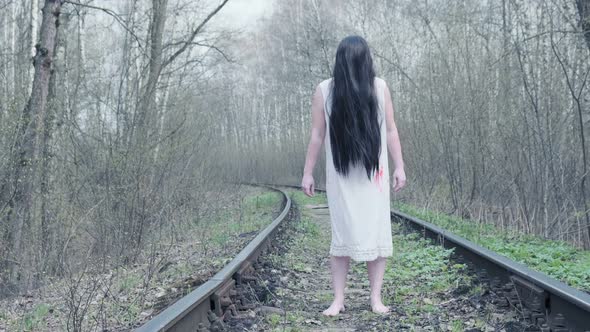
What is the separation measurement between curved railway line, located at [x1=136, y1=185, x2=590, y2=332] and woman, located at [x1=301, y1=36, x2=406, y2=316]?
31.3 inches

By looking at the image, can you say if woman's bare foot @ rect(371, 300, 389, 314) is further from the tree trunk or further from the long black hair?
the tree trunk

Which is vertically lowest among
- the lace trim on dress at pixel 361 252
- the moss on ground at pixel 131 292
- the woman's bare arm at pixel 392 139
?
the moss on ground at pixel 131 292

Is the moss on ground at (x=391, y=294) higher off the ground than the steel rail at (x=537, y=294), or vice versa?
the steel rail at (x=537, y=294)

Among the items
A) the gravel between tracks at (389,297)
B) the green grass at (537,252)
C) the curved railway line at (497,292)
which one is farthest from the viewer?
the green grass at (537,252)

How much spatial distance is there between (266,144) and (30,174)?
30177 mm

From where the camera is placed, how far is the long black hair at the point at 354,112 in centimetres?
412

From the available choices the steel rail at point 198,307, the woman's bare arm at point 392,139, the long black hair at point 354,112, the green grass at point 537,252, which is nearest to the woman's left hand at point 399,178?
the woman's bare arm at point 392,139

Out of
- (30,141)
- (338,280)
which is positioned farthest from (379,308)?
(30,141)

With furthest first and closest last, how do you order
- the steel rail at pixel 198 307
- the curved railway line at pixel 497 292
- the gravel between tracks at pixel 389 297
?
the gravel between tracks at pixel 389 297
the curved railway line at pixel 497 292
the steel rail at pixel 198 307

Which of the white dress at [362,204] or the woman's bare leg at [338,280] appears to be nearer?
the white dress at [362,204]

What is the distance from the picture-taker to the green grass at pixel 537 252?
16.7 feet

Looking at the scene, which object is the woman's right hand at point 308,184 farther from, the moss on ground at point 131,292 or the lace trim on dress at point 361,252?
the moss on ground at point 131,292

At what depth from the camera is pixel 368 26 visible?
25.9m

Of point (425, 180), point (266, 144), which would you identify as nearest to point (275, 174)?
point (266, 144)
